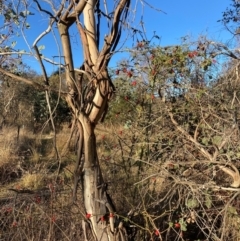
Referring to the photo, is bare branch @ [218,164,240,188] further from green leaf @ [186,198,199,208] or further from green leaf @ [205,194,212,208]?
green leaf @ [186,198,199,208]

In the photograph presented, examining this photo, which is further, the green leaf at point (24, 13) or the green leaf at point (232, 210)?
the green leaf at point (232, 210)

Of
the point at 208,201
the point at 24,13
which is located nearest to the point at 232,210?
the point at 208,201

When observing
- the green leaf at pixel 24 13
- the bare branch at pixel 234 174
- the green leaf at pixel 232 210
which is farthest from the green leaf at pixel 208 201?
the green leaf at pixel 24 13

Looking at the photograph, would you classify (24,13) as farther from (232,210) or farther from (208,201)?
(232,210)

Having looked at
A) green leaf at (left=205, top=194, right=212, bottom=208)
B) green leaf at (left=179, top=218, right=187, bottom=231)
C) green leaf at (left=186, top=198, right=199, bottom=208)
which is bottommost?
green leaf at (left=179, top=218, right=187, bottom=231)

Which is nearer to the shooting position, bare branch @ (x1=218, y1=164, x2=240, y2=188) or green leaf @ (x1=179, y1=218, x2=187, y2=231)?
green leaf @ (x1=179, y1=218, x2=187, y2=231)

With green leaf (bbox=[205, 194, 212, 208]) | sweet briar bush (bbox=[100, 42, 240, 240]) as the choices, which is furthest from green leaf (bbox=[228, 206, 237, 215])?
green leaf (bbox=[205, 194, 212, 208])

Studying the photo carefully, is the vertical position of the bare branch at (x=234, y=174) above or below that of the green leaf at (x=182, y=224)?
above

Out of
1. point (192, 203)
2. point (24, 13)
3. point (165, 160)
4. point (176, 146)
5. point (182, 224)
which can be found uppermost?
point (24, 13)

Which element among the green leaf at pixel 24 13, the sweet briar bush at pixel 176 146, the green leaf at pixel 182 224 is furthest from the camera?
the sweet briar bush at pixel 176 146

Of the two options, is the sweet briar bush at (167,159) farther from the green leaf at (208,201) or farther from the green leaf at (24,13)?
the green leaf at (24,13)

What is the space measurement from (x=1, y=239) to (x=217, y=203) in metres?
1.94

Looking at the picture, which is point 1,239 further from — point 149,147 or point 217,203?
point 217,203

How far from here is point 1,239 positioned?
137 inches
